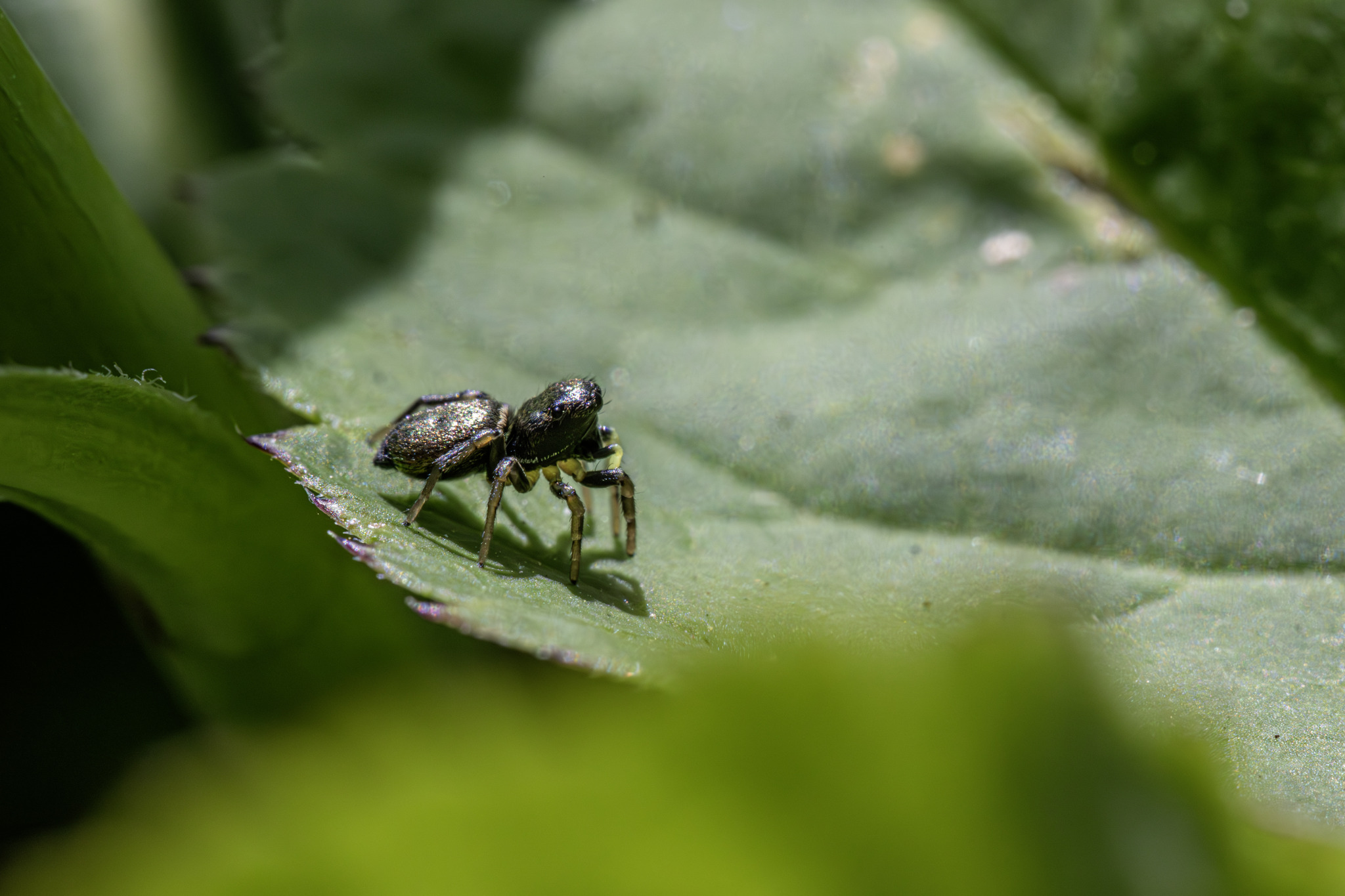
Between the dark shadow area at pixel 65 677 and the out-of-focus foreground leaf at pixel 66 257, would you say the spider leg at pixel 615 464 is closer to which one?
the out-of-focus foreground leaf at pixel 66 257

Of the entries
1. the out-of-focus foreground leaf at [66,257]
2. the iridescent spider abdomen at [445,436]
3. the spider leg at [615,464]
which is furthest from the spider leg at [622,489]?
the out-of-focus foreground leaf at [66,257]

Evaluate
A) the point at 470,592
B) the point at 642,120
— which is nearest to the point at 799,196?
the point at 642,120

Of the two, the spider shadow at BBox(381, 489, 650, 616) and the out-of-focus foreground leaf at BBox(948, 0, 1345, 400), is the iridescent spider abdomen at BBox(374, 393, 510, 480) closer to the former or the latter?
the spider shadow at BBox(381, 489, 650, 616)

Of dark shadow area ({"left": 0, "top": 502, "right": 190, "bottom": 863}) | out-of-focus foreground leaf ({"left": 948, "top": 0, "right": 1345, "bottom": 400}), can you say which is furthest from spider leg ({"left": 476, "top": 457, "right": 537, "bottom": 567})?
out-of-focus foreground leaf ({"left": 948, "top": 0, "right": 1345, "bottom": 400})

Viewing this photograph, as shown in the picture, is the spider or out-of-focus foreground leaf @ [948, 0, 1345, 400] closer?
out-of-focus foreground leaf @ [948, 0, 1345, 400]

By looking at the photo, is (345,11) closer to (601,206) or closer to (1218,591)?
(601,206)

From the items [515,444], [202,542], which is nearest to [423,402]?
[515,444]
